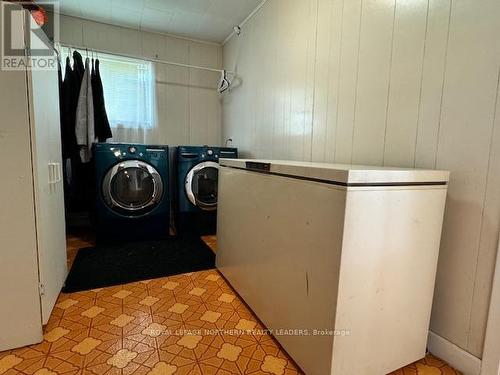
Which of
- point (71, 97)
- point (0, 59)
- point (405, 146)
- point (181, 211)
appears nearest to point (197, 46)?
point (71, 97)

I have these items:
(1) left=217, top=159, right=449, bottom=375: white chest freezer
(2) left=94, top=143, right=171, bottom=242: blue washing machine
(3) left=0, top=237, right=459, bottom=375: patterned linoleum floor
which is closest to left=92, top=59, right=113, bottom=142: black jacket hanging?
(2) left=94, top=143, right=171, bottom=242: blue washing machine

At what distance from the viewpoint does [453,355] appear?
1.08m

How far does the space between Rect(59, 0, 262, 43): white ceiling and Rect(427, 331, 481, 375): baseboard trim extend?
264 centimetres

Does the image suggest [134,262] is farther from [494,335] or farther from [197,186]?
[494,335]

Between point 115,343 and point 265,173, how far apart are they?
0.99 m

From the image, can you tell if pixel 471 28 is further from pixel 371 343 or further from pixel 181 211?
pixel 181 211

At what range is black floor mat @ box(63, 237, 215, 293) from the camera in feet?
5.77

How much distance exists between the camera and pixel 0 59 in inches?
40.8

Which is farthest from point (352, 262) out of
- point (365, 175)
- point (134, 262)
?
point (134, 262)

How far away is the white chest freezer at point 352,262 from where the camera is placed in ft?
2.78

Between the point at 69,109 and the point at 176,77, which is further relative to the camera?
the point at 176,77

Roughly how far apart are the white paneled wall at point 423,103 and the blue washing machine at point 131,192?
1.29 metres

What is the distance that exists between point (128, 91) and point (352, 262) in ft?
9.63

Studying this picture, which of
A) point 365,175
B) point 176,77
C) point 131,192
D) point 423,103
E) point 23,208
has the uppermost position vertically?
point 176,77
